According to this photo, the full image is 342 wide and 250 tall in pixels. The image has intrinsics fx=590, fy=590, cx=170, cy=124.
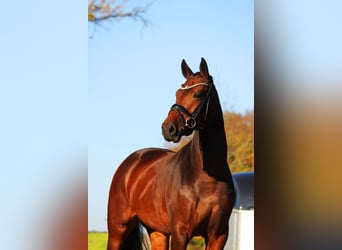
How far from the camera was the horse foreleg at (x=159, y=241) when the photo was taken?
3.23 metres

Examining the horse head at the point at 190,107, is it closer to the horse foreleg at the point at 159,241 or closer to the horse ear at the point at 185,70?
the horse ear at the point at 185,70

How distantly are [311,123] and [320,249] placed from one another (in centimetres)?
74

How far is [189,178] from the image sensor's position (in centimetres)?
→ 305

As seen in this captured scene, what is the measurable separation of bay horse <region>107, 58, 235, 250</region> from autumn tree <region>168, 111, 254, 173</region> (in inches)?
4.6

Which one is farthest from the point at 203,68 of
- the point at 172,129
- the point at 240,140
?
the point at 240,140

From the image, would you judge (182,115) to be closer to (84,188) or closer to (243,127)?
(243,127)

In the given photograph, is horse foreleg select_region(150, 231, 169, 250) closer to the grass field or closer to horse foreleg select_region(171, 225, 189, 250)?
horse foreleg select_region(171, 225, 189, 250)

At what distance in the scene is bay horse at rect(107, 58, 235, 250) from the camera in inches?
116

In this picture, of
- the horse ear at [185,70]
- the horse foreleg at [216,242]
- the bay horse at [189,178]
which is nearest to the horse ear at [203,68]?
the bay horse at [189,178]

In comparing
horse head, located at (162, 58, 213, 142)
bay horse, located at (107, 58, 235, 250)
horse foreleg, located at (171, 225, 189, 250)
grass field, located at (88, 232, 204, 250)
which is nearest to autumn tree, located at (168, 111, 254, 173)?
bay horse, located at (107, 58, 235, 250)

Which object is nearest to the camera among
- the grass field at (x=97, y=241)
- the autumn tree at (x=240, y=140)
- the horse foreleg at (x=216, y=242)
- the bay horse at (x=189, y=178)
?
the bay horse at (x=189, y=178)

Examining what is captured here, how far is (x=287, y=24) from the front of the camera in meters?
3.47

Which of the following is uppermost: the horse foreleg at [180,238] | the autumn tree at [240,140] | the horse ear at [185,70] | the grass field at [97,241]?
the horse ear at [185,70]

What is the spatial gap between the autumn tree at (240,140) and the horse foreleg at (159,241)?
1.74 feet
